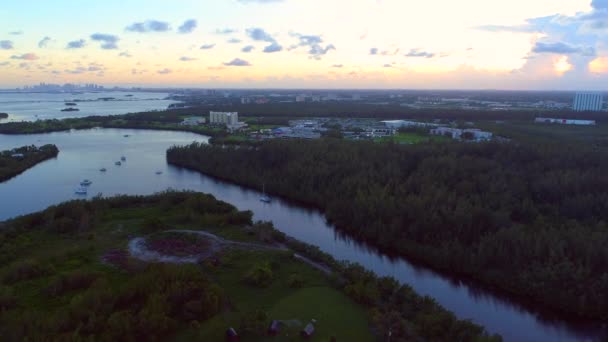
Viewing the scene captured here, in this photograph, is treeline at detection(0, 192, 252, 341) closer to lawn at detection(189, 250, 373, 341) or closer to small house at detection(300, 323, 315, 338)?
lawn at detection(189, 250, 373, 341)

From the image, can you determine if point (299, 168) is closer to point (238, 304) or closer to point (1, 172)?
point (238, 304)

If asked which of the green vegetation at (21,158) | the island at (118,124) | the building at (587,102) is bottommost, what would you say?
the green vegetation at (21,158)

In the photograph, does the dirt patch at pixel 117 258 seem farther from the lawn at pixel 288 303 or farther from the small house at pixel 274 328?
the small house at pixel 274 328

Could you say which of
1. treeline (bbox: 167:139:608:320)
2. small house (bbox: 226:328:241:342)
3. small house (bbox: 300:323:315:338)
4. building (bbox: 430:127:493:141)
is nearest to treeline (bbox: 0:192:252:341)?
small house (bbox: 226:328:241:342)

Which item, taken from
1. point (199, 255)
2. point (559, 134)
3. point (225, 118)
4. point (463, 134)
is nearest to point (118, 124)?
point (225, 118)

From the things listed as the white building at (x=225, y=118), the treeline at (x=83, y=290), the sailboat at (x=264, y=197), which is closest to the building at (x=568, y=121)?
the white building at (x=225, y=118)

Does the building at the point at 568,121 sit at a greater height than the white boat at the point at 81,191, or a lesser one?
greater

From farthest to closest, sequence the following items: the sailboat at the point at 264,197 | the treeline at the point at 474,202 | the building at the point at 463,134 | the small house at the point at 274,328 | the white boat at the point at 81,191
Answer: the building at the point at 463,134
the white boat at the point at 81,191
the sailboat at the point at 264,197
the treeline at the point at 474,202
the small house at the point at 274,328

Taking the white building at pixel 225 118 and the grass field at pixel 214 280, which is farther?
the white building at pixel 225 118
